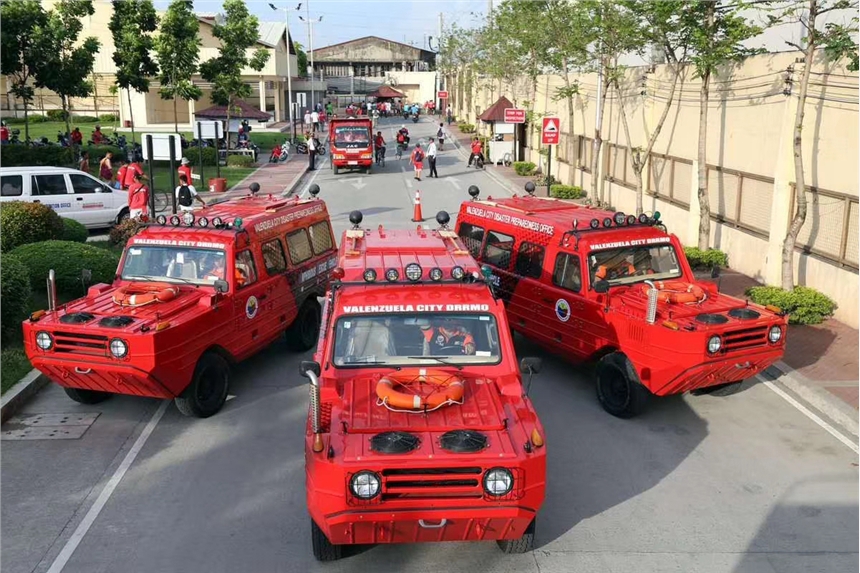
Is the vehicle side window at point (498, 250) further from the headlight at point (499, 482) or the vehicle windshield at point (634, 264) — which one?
the headlight at point (499, 482)

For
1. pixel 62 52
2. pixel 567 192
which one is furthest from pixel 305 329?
pixel 62 52

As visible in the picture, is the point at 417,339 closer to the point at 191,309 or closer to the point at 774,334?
the point at 191,309

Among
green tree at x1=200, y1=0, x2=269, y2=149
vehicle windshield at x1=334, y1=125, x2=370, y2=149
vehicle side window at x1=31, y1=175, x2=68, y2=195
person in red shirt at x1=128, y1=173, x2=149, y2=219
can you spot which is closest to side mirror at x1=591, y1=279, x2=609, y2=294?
person in red shirt at x1=128, y1=173, x2=149, y2=219

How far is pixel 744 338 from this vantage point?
31.1ft

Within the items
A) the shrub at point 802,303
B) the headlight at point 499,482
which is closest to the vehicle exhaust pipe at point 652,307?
the headlight at point 499,482

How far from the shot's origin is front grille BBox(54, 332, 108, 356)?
910 cm

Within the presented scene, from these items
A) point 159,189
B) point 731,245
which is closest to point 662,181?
point 731,245

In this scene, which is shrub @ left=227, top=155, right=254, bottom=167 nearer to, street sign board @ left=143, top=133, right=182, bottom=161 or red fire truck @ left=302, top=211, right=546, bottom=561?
street sign board @ left=143, top=133, right=182, bottom=161

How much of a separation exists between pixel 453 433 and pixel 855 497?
4.47 meters

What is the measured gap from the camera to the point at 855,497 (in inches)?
322

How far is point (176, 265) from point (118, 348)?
2.06 meters

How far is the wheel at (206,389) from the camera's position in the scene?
9773 millimetres

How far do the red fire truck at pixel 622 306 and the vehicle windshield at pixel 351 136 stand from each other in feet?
83.5

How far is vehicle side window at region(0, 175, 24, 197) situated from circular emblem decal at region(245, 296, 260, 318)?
1195cm
